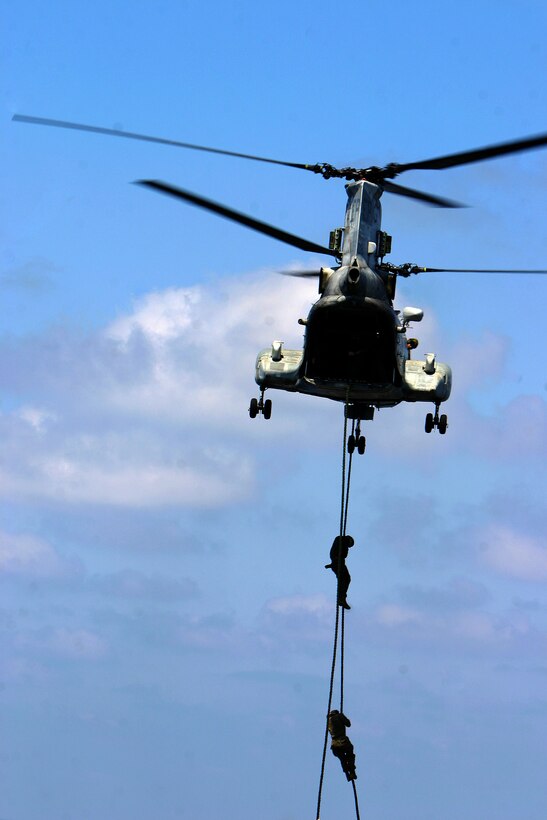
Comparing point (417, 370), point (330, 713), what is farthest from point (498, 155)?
point (330, 713)

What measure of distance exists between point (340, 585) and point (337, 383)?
5.89m

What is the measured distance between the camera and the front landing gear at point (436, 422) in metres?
42.1

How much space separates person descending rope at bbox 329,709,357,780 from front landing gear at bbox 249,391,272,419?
972 centimetres

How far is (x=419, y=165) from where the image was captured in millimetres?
37375

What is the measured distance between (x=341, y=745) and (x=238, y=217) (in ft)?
47.2

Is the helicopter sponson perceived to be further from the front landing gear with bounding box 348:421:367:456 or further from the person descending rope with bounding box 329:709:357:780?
the person descending rope with bounding box 329:709:357:780

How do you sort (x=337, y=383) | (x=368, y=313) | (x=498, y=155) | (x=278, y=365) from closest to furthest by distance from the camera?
1. (x=498, y=155)
2. (x=368, y=313)
3. (x=337, y=383)
4. (x=278, y=365)

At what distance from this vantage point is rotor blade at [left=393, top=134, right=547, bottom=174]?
31416mm

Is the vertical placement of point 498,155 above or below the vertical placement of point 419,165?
below

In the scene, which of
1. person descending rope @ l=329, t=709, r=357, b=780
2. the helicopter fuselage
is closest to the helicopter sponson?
the helicopter fuselage

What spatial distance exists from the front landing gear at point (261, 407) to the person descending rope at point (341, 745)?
972 cm

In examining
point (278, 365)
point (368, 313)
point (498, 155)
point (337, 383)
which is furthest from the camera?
point (278, 365)

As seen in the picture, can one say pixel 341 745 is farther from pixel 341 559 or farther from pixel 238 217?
pixel 238 217

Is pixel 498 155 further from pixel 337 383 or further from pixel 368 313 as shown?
pixel 337 383
